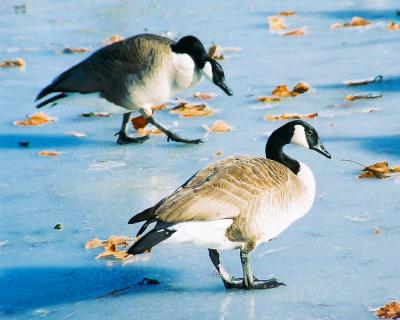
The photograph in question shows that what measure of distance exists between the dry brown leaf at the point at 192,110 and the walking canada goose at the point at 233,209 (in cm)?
350

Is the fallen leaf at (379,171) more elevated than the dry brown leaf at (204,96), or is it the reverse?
the fallen leaf at (379,171)

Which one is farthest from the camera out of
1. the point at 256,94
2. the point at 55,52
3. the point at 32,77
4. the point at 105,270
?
the point at 55,52

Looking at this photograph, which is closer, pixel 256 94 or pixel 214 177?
pixel 214 177

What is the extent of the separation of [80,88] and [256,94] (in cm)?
196

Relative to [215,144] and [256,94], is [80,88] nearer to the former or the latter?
[215,144]

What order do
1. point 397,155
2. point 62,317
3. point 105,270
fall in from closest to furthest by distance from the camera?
1. point 62,317
2. point 105,270
3. point 397,155

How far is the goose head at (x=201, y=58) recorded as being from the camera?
8.20 m

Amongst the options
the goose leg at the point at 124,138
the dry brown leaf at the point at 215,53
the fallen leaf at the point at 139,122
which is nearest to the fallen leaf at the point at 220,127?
the goose leg at the point at 124,138

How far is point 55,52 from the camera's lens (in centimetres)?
1173

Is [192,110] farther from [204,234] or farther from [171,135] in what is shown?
[204,234]

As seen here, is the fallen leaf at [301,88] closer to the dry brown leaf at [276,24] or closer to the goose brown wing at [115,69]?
the goose brown wing at [115,69]

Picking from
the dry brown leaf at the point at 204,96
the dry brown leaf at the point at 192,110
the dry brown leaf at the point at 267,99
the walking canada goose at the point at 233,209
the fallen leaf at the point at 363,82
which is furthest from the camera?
the dry brown leaf at the point at 204,96

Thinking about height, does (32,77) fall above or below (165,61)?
below

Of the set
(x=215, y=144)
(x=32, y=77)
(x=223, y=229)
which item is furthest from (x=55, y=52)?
(x=223, y=229)
